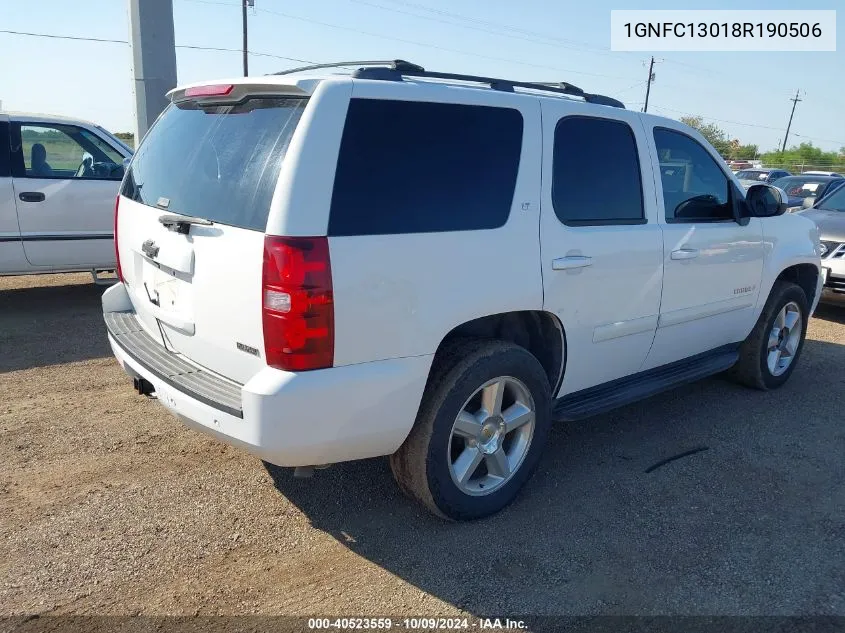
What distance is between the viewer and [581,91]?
13.0ft

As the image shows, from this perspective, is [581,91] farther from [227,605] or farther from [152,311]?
[227,605]

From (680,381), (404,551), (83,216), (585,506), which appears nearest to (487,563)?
(404,551)

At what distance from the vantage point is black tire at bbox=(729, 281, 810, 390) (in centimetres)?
516

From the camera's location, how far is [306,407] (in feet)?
8.63

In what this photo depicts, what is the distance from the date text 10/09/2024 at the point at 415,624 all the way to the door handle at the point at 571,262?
1.61 metres

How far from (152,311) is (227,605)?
144cm

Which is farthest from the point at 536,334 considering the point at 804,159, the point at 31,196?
the point at 804,159

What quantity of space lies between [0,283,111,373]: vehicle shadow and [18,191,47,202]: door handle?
109cm

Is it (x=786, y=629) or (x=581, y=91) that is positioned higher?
(x=581, y=91)

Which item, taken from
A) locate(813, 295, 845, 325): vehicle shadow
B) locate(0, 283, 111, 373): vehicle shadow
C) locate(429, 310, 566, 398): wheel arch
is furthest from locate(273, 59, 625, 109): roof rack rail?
locate(813, 295, 845, 325): vehicle shadow

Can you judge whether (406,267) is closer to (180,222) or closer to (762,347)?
(180,222)

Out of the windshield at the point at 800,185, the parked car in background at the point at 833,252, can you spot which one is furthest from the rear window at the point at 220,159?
the windshield at the point at 800,185

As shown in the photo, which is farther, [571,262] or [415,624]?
[571,262]

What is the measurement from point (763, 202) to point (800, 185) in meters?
11.0
